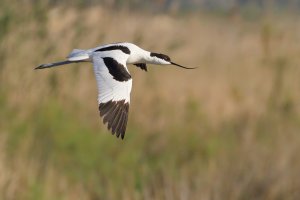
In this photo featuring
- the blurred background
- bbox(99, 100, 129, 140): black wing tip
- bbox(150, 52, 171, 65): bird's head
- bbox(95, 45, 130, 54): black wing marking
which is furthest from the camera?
the blurred background

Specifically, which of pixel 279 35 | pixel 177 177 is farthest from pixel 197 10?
pixel 177 177

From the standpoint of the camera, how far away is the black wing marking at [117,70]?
2918 mm

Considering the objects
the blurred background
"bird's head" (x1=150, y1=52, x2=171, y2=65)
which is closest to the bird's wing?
"bird's head" (x1=150, y1=52, x2=171, y2=65)

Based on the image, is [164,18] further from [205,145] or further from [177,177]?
[177,177]

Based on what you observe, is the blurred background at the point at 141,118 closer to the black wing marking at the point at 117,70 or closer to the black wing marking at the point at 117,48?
the black wing marking at the point at 117,48

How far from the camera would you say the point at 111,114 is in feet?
9.32

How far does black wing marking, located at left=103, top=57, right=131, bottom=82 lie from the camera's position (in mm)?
2918

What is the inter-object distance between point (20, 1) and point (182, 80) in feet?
5.30

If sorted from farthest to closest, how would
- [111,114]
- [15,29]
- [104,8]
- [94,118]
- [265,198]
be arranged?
[104,8] < [94,118] < [15,29] < [265,198] < [111,114]

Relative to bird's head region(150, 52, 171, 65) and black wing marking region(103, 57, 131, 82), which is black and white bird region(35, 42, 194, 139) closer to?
black wing marking region(103, 57, 131, 82)

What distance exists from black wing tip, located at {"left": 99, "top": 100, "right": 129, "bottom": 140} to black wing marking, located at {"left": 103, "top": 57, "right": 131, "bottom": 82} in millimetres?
88

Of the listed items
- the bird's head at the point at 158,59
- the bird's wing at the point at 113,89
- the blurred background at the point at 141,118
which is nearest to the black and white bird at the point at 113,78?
the bird's wing at the point at 113,89

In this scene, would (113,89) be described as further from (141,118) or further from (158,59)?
(141,118)

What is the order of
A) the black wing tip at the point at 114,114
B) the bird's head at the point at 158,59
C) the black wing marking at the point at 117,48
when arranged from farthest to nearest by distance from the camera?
the bird's head at the point at 158,59 < the black wing marking at the point at 117,48 < the black wing tip at the point at 114,114
